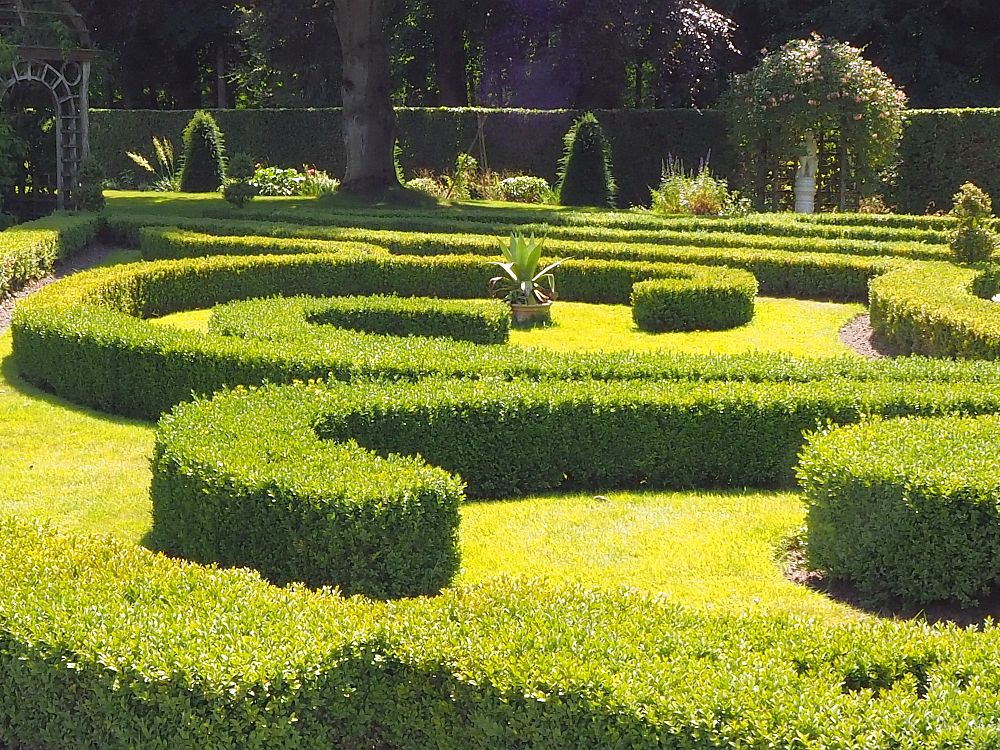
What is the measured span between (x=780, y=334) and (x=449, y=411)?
254 inches

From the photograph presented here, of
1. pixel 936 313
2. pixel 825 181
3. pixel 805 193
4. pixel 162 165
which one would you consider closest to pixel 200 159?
pixel 162 165

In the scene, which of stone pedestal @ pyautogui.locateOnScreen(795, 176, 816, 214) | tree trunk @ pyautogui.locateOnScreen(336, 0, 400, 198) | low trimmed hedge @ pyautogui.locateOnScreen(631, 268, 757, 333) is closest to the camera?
low trimmed hedge @ pyautogui.locateOnScreen(631, 268, 757, 333)

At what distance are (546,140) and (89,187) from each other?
43.0ft

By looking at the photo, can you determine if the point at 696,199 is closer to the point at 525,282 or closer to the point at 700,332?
the point at 525,282

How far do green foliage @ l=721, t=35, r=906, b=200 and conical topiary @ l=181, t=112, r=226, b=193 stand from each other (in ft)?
46.9

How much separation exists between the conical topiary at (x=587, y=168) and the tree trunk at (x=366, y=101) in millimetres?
4389

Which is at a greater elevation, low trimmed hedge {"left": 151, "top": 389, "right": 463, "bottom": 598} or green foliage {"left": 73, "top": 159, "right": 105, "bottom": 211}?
green foliage {"left": 73, "top": 159, "right": 105, "bottom": 211}

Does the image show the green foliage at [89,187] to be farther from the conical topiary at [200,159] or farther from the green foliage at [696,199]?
the green foliage at [696,199]

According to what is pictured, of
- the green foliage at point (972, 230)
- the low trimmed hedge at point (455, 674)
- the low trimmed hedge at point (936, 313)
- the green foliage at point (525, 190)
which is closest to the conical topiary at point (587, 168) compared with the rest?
the green foliage at point (525, 190)

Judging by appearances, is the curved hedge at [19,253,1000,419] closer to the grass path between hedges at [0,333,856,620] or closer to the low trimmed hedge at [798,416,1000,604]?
the grass path between hedges at [0,333,856,620]

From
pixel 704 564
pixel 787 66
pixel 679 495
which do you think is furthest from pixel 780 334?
pixel 787 66

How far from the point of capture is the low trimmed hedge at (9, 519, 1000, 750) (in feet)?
12.5

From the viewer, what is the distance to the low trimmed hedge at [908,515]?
566 centimetres

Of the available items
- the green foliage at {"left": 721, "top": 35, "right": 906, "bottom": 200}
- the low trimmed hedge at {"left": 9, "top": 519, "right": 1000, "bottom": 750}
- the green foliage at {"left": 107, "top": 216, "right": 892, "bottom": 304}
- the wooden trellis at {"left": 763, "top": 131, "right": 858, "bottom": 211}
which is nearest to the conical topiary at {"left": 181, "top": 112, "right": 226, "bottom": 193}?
the green foliage at {"left": 107, "top": 216, "right": 892, "bottom": 304}
